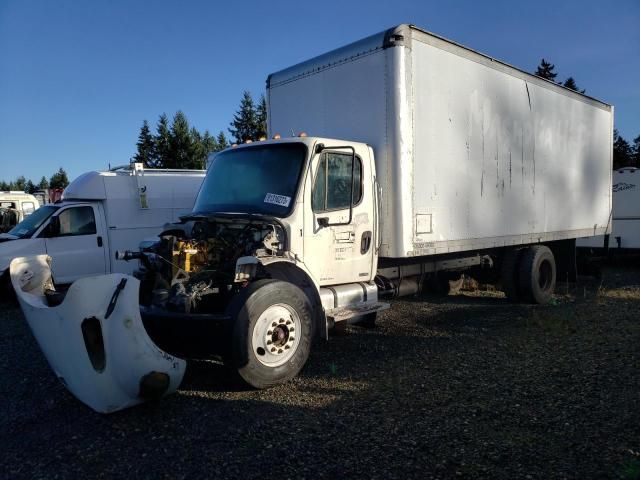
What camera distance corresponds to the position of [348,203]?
5.77 metres

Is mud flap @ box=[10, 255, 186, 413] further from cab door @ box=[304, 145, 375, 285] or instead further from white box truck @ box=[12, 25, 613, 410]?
cab door @ box=[304, 145, 375, 285]

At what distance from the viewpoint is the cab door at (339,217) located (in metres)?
5.45

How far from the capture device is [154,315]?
447cm

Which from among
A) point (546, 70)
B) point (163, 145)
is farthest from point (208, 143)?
point (546, 70)

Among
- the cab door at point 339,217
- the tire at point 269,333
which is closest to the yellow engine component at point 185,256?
the tire at point 269,333

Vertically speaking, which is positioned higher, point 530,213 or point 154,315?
point 530,213

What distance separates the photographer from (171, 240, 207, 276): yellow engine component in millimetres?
5043

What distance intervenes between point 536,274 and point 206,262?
19.4 ft

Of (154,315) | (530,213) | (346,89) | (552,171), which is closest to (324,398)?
(154,315)

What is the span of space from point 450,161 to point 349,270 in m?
2.12

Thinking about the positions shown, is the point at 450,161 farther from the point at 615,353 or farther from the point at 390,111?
the point at 615,353

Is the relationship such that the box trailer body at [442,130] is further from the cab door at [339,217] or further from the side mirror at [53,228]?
the side mirror at [53,228]

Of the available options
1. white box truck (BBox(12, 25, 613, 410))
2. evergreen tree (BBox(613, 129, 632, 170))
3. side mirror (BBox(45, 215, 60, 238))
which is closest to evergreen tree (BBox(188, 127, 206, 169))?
evergreen tree (BBox(613, 129, 632, 170))

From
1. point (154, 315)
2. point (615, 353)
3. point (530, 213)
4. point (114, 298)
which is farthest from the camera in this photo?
point (530, 213)
